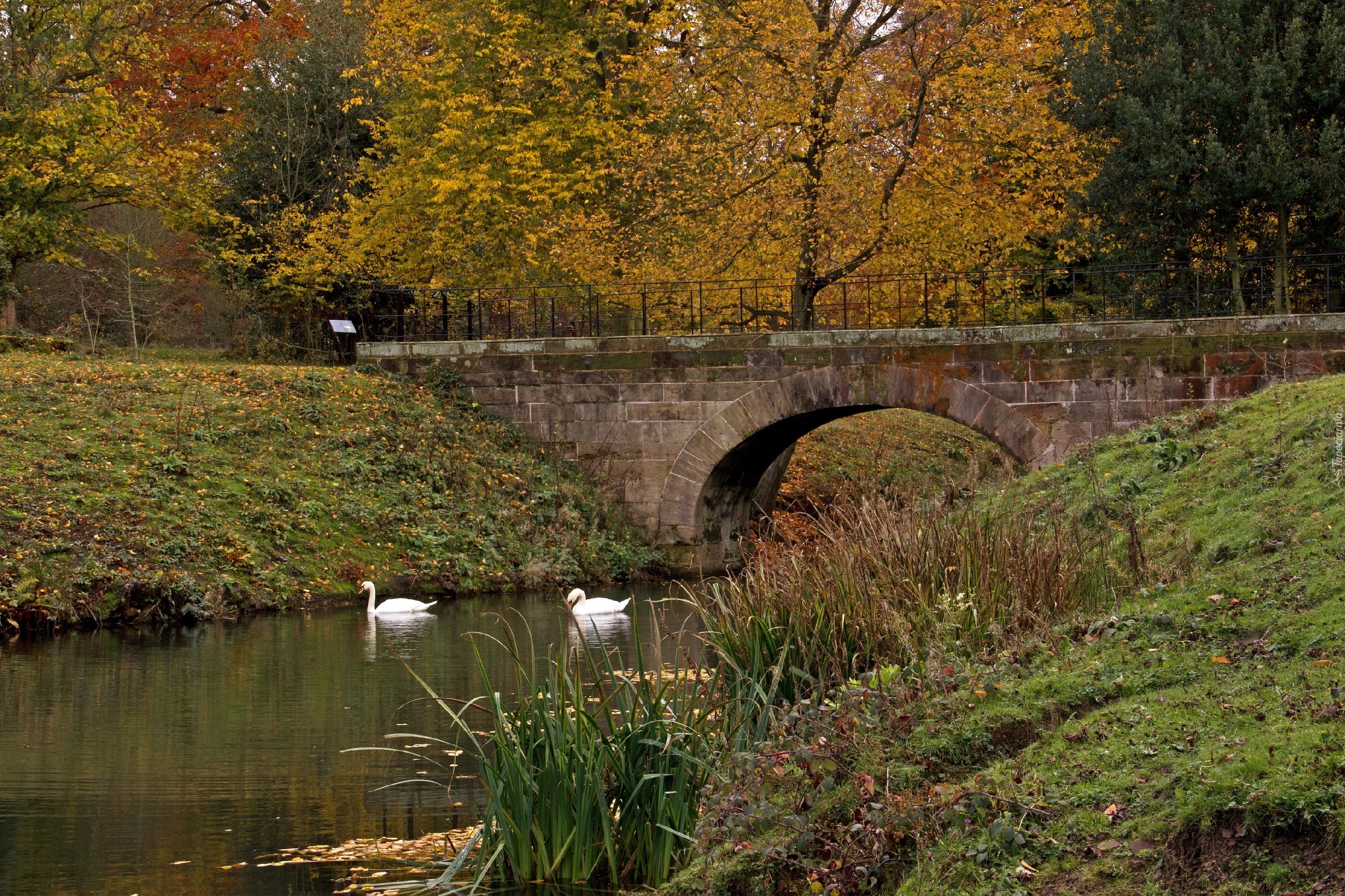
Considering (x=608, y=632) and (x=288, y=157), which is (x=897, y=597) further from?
(x=288, y=157)

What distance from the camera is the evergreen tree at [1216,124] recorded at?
17391 mm

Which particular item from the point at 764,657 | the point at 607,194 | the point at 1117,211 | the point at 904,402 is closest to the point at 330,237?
the point at 607,194

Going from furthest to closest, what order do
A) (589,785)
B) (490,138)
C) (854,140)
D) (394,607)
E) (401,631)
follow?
(490,138)
(854,140)
(394,607)
(401,631)
(589,785)

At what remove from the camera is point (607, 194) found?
23.5m

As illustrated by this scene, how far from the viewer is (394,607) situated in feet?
51.1

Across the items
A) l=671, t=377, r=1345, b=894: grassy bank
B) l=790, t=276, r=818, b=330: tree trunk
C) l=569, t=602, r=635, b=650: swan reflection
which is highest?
l=790, t=276, r=818, b=330: tree trunk

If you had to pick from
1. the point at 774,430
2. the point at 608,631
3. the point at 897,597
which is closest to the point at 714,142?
the point at 774,430

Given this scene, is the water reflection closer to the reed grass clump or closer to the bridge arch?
the reed grass clump

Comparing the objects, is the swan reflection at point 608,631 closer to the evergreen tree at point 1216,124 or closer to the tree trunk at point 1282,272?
the evergreen tree at point 1216,124

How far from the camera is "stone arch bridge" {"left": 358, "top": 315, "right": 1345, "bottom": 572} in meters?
17.5

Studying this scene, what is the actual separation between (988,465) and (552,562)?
10942mm

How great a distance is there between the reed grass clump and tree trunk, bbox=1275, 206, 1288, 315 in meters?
11.6

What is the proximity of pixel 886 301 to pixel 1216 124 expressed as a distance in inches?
226

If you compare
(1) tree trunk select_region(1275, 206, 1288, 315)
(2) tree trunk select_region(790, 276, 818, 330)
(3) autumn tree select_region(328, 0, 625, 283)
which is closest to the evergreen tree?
(1) tree trunk select_region(1275, 206, 1288, 315)
